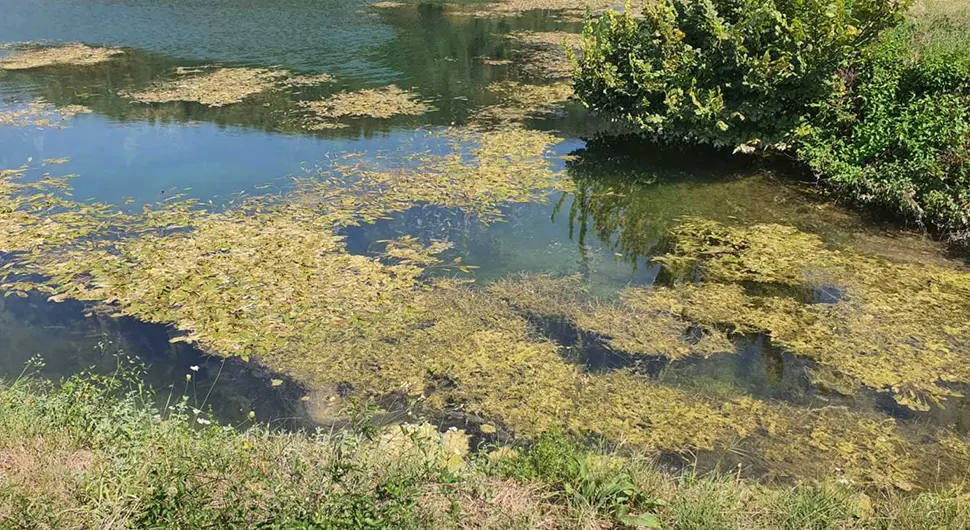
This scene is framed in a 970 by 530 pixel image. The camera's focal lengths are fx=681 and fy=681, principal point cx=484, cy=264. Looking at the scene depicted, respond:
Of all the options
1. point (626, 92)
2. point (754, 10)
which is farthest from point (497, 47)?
point (754, 10)

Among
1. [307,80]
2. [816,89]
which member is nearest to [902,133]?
[816,89]

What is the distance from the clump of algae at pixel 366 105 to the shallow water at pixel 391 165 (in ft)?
1.25

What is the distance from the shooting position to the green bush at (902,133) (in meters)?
7.44

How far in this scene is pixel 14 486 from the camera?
327cm

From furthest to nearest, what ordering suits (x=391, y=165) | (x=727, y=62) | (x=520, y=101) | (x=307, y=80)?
(x=307, y=80)
(x=520, y=101)
(x=391, y=165)
(x=727, y=62)

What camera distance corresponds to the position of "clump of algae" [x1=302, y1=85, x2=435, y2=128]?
41.1ft

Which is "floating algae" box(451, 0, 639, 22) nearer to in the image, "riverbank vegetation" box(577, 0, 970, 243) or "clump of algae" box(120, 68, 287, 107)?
"clump of algae" box(120, 68, 287, 107)

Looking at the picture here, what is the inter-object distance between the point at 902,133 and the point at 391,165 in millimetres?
6620

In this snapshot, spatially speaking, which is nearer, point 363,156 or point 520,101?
point 363,156

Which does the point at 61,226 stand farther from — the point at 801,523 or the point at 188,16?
the point at 188,16

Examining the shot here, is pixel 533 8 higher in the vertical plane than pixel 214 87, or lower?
higher

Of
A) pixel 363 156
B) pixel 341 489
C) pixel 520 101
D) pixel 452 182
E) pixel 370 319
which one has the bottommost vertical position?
pixel 370 319

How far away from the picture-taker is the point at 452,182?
9.41 metres

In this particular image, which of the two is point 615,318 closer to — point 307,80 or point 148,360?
point 148,360
